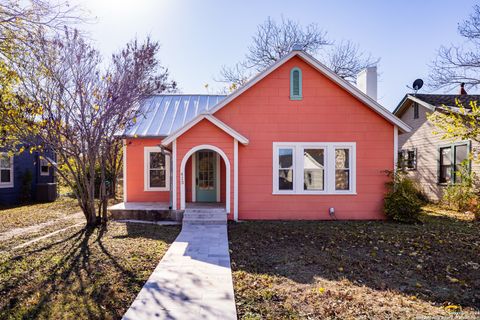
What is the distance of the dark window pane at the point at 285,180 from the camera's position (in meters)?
10.5

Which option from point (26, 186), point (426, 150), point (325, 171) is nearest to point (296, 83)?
point (325, 171)

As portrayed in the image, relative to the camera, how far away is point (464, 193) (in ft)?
39.9

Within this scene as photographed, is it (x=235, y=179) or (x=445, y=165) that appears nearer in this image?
(x=235, y=179)

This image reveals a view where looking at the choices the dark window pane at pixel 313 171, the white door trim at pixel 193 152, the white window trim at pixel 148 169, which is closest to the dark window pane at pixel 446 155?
the dark window pane at pixel 313 171

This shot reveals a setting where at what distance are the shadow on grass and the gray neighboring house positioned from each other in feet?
15.7

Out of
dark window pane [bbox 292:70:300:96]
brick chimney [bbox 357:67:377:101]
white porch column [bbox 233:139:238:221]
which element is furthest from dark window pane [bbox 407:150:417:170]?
white porch column [bbox 233:139:238:221]

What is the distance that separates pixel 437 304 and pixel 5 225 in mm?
11150

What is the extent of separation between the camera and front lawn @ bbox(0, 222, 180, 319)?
398 cm

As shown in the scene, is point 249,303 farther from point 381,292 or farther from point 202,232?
point 202,232

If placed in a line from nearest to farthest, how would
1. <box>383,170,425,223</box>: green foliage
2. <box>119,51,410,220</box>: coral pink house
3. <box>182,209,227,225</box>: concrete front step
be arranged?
1. <box>182,209,227,225</box>: concrete front step
2. <box>383,170,425,223</box>: green foliage
3. <box>119,51,410,220</box>: coral pink house

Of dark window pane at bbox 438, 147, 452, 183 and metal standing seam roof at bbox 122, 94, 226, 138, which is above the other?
metal standing seam roof at bbox 122, 94, 226, 138

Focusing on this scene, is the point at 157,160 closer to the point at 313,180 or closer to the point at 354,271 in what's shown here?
the point at 313,180

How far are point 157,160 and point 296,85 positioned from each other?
237 inches

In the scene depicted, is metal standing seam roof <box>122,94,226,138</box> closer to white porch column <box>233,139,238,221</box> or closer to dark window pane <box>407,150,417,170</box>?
white porch column <box>233,139,238,221</box>
